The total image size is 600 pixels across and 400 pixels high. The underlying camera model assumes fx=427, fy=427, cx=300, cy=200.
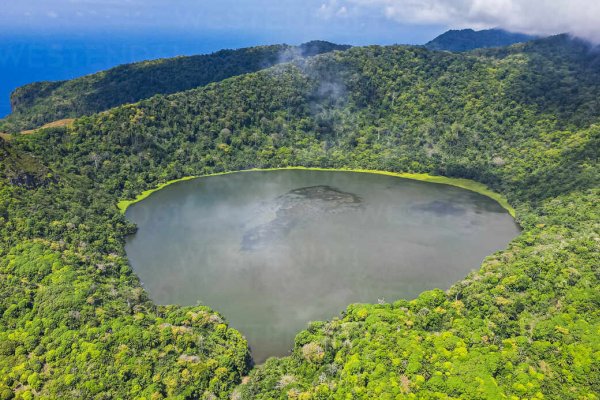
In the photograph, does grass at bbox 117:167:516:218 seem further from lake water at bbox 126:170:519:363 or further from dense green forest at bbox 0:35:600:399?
lake water at bbox 126:170:519:363

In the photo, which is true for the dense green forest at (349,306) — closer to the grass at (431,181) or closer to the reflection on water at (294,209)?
the grass at (431,181)

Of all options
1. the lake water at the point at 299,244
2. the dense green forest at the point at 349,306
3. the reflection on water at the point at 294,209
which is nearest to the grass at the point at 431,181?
the dense green forest at the point at 349,306

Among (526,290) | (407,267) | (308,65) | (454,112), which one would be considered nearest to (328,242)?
(407,267)

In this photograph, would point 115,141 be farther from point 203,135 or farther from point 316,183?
point 316,183

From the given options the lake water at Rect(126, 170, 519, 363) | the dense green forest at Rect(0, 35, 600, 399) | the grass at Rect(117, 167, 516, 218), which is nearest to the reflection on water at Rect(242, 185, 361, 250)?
the lake water at Rect(126, 170, 519, 363)

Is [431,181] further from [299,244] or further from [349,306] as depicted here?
[349,306]

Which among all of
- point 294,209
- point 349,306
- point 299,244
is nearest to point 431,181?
point 294,209
